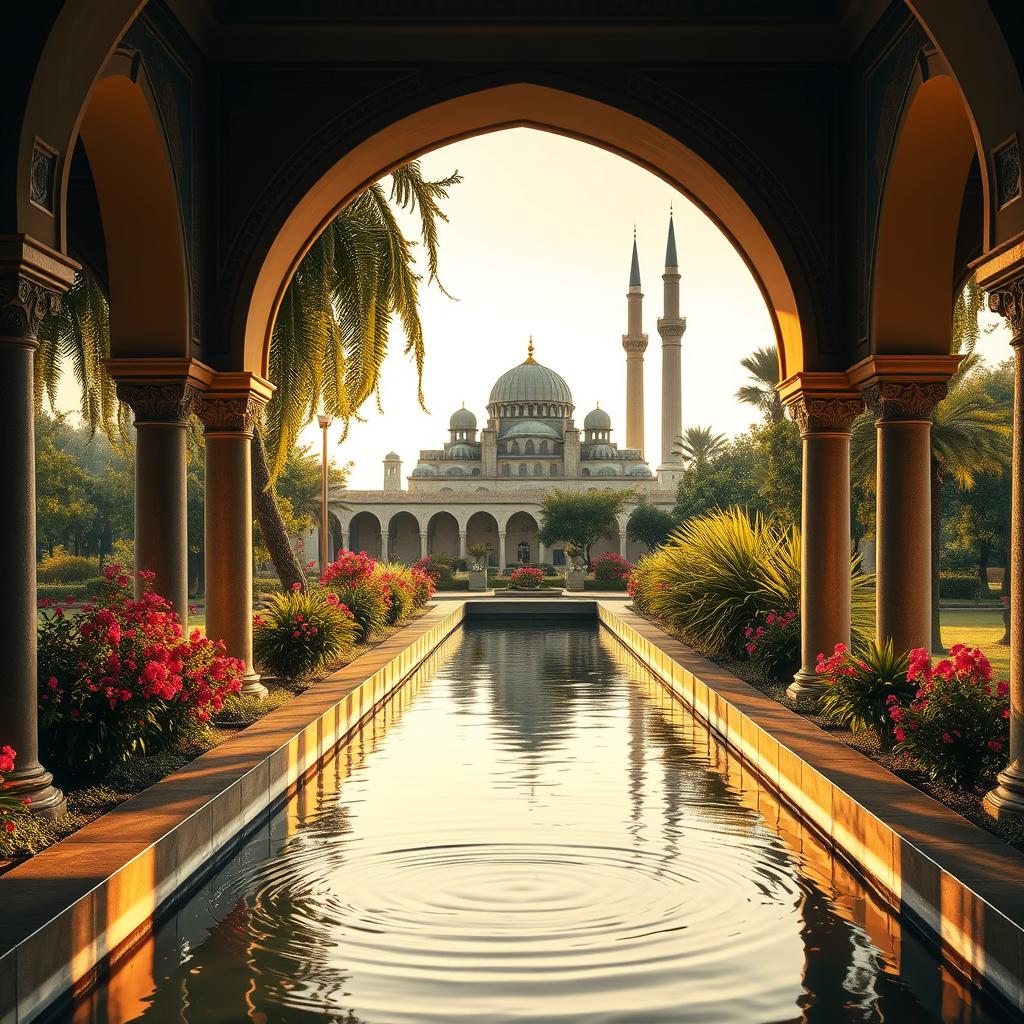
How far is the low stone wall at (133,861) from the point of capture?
4.45m

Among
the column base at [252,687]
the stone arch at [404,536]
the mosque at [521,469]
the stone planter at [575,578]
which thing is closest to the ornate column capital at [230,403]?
the column base at [252,687]

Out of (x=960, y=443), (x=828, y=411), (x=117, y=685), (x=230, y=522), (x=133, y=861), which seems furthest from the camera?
(x=960, y=443)

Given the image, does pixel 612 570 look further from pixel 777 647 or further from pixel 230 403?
pixel 230 403

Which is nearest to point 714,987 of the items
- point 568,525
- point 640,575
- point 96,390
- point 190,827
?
point 190,827

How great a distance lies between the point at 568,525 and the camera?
54.3 meters

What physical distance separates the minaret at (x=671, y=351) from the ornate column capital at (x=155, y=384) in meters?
63.4

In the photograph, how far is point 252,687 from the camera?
36.1 feet

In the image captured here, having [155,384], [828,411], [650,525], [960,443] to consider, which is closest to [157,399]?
[155,384]

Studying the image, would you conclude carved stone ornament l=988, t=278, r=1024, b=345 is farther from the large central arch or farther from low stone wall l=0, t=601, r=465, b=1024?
low stone wall l=0, t=601, r=465, b=1024

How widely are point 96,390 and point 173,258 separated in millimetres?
6434

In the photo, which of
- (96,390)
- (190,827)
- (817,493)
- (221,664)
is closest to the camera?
(190,827)

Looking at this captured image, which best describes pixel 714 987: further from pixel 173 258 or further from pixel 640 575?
pixel 640 575

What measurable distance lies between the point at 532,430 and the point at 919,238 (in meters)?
73.8

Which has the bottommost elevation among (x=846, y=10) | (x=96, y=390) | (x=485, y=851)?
(x=485, y=851)
